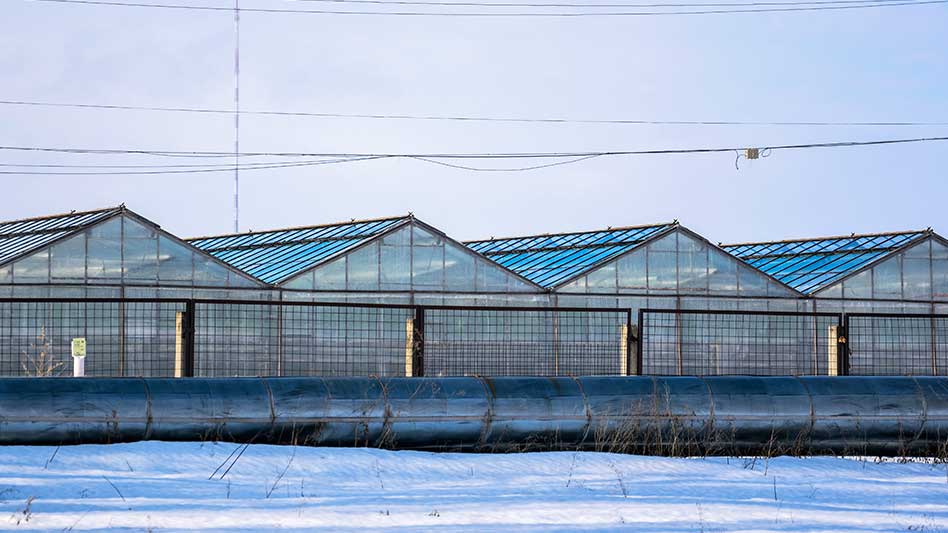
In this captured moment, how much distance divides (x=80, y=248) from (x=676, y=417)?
19.7 metres

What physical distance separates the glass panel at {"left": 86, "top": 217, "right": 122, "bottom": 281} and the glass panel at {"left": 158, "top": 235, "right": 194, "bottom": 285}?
3.27 ft

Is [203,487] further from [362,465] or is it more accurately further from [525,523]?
[525,523]

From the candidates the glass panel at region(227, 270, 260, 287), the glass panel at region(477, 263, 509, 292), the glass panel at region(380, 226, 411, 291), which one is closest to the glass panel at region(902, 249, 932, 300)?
the glass panel at region(477, 263, 509, 292)

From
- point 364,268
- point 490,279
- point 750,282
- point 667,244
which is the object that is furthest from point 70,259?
point 750,282

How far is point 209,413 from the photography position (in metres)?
12.3

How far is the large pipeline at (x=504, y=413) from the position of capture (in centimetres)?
1204

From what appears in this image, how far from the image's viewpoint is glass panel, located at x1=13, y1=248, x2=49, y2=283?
2898 cm

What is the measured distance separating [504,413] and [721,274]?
2372 cm

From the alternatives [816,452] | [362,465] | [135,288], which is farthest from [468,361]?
[362,465]

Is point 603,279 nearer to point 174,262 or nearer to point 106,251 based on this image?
point 174,262

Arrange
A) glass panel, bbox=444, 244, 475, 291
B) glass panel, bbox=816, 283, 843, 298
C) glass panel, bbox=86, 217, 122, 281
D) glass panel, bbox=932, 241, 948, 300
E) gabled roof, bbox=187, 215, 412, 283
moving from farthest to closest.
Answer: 1. glass panel, bbox=932, 241, 948, 300
2. glass panel, bbox=816, 283, 843, 298
3. gabled roof, bbox=187, 215, 412, 283
4. glass panel, bbox=444, 244, 475, 291
5. glass panel, bbox=86, 217, 122, 281

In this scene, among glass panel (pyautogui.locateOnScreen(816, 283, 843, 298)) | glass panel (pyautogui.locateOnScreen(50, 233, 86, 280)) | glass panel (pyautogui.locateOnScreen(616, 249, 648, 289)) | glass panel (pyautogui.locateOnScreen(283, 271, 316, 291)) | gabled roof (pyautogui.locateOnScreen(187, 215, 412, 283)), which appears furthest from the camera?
glass panel (pyautogui.locateOnScreen(816, 283, 843, 298))

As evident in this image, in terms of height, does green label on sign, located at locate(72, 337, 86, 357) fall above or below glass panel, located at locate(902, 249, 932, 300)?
below

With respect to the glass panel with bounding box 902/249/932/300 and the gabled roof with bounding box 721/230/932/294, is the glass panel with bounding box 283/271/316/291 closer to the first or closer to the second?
the gabled roof with bounding box 721/230/932/294
